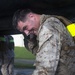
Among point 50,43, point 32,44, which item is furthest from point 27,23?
point 32,44

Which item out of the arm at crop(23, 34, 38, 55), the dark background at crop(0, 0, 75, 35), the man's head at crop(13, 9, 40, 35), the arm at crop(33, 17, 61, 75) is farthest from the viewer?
the arm at crop(23, 34, 38, 55)

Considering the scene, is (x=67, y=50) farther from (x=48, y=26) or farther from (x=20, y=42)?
(x=20, y=42)

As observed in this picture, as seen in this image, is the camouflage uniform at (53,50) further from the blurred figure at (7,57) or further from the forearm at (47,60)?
the blurred figure at (7,57)

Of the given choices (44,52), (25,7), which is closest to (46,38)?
(44,52)

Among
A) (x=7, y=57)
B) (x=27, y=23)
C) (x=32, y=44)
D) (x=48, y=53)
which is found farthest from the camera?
(x=7, y=57)

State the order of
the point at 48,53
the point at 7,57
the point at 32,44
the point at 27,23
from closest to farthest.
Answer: the point at 48,53 < the point at 27,23 < the point at 32,44 < the point at 7,57

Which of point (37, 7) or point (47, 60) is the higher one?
point (37, 7)

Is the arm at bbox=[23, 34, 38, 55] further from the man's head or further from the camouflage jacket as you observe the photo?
the camouflage jacket

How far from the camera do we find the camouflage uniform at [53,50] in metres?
2.91

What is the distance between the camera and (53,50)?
2.92 meters

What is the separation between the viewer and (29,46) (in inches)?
145

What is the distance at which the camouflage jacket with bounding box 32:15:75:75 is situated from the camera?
2.91 meters

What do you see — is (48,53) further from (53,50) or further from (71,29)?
(71,29)

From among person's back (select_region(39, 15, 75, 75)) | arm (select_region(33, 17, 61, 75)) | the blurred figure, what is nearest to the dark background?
person's back (select_region(39, 15, 75, 75))
